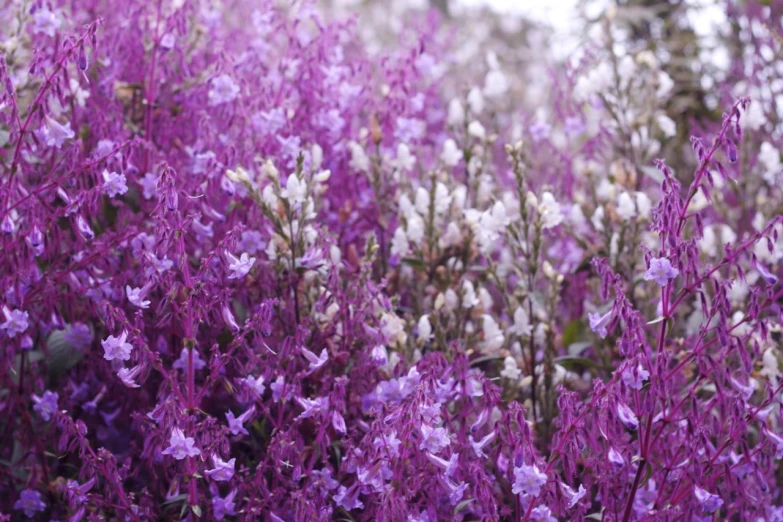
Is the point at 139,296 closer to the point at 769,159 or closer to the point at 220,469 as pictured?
the point at 220,469

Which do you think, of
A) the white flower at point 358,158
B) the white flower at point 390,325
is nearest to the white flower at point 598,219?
the white flower at point 358,158

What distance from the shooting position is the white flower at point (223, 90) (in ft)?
7.73

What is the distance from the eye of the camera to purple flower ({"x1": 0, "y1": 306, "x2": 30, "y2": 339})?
1.94 m

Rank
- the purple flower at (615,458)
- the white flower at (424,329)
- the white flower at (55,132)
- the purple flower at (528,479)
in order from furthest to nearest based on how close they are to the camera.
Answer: the white flower at (424,329)
the white flower at (55,132)
the purple flower at (615,458)
the purple flower at (528,479)

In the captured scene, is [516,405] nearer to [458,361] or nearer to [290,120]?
[458,361]

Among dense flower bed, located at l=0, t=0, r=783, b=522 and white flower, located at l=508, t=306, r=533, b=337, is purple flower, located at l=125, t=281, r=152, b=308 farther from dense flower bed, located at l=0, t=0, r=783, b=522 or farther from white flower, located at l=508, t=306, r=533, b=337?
white flower, located at l=508, t=306, r=533, b=337

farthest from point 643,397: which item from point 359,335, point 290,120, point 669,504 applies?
point 290,120

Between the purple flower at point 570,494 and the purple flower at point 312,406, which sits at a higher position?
the purple flower at point 312,406

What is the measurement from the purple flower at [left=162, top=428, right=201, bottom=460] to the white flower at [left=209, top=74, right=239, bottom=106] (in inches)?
38.8

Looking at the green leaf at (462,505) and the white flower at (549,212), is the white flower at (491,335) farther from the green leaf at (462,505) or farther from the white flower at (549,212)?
the green leaf at (462,505)

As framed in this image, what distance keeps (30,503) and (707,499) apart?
60.2 inches

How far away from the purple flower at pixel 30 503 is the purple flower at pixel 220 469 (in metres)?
0.53

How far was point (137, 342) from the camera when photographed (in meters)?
1.78

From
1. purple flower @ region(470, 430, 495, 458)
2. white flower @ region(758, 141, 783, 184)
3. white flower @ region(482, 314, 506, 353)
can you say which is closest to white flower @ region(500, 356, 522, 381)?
white flower @ region(482, 314, 506, 353)
